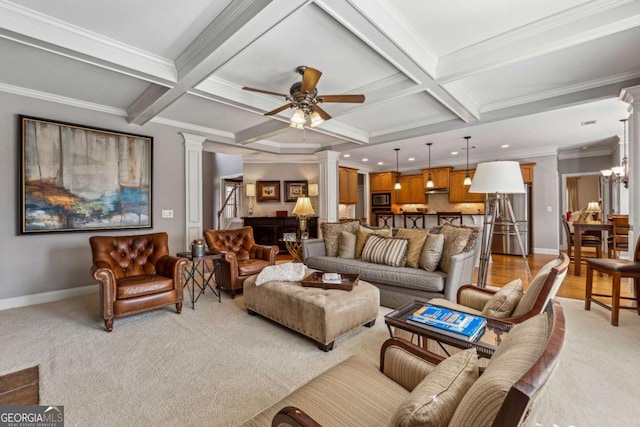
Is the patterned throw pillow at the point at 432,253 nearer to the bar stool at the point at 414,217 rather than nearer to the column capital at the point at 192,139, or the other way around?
the column capital at the point at 192,139

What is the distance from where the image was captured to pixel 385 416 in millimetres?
1037

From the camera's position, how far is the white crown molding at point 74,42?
2.15 m

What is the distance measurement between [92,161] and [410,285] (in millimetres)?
4421

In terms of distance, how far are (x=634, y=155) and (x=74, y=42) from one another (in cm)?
560

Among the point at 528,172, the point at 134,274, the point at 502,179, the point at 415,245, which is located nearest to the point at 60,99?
the point at 134,274

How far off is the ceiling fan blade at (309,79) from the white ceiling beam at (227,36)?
0.52 metres

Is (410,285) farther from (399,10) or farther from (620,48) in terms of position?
(620,48)

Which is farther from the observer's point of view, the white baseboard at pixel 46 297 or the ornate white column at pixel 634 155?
the white baseboard at pixel 46 297

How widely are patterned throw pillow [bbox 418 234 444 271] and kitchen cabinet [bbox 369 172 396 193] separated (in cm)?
575

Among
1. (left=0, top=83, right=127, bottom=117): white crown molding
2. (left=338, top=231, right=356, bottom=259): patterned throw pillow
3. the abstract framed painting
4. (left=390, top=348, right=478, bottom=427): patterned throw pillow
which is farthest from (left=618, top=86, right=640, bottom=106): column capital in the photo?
(left=0, top=83, right=127, bottom=117): white crown molding

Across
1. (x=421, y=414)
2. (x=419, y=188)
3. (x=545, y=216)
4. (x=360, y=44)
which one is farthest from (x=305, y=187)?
(x=421, y=414)

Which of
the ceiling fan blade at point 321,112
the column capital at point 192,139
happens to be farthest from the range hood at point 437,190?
the column capital at point 192,139

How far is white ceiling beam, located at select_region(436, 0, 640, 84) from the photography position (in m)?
2.16

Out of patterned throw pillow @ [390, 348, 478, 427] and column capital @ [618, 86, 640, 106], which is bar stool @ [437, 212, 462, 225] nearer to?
column capital @ [618, 86, 640, 106]
